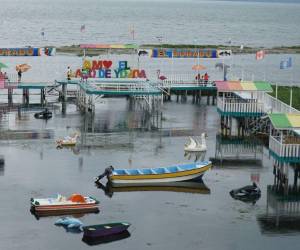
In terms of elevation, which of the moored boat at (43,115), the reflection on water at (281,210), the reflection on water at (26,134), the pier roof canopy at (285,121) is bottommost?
the reflection on water at (281,210)

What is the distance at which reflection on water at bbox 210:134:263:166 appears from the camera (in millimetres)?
50281

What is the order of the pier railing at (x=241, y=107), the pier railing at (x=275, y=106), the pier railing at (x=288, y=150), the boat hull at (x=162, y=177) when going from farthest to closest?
the pier railing at (x=241, y=107)
the pier railing at (x=275, y=106)
the boat hull at (x=162, y=177)
the pier railing at (x=288, y=150)

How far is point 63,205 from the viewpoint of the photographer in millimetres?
38875

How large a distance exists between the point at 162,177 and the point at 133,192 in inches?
87.7

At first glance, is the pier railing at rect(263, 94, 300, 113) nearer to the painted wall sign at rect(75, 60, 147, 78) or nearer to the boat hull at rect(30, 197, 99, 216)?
the painted wall sign at rect(75, 60, 147, 78)

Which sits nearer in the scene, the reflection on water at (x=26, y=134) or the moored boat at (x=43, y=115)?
the reflection on water at (x=26, y=134)

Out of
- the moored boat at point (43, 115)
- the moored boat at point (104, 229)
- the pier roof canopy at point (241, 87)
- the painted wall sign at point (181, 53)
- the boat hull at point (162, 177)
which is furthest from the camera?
the painted wall sign at point (181, 53)

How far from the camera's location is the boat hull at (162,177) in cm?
4366

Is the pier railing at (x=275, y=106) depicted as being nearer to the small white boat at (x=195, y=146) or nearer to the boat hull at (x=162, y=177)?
the small white boat at (x=195, y=146)

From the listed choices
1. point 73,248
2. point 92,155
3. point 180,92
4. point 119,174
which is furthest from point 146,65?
point 73,248

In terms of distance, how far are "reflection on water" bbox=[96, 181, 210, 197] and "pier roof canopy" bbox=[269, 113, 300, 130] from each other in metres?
5.17

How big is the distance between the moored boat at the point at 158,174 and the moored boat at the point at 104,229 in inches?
290

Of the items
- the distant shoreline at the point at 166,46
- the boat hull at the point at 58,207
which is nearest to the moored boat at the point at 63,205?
the boat hull at the point at 58,207

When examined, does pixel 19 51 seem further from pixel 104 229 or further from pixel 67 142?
pixel 104 229
